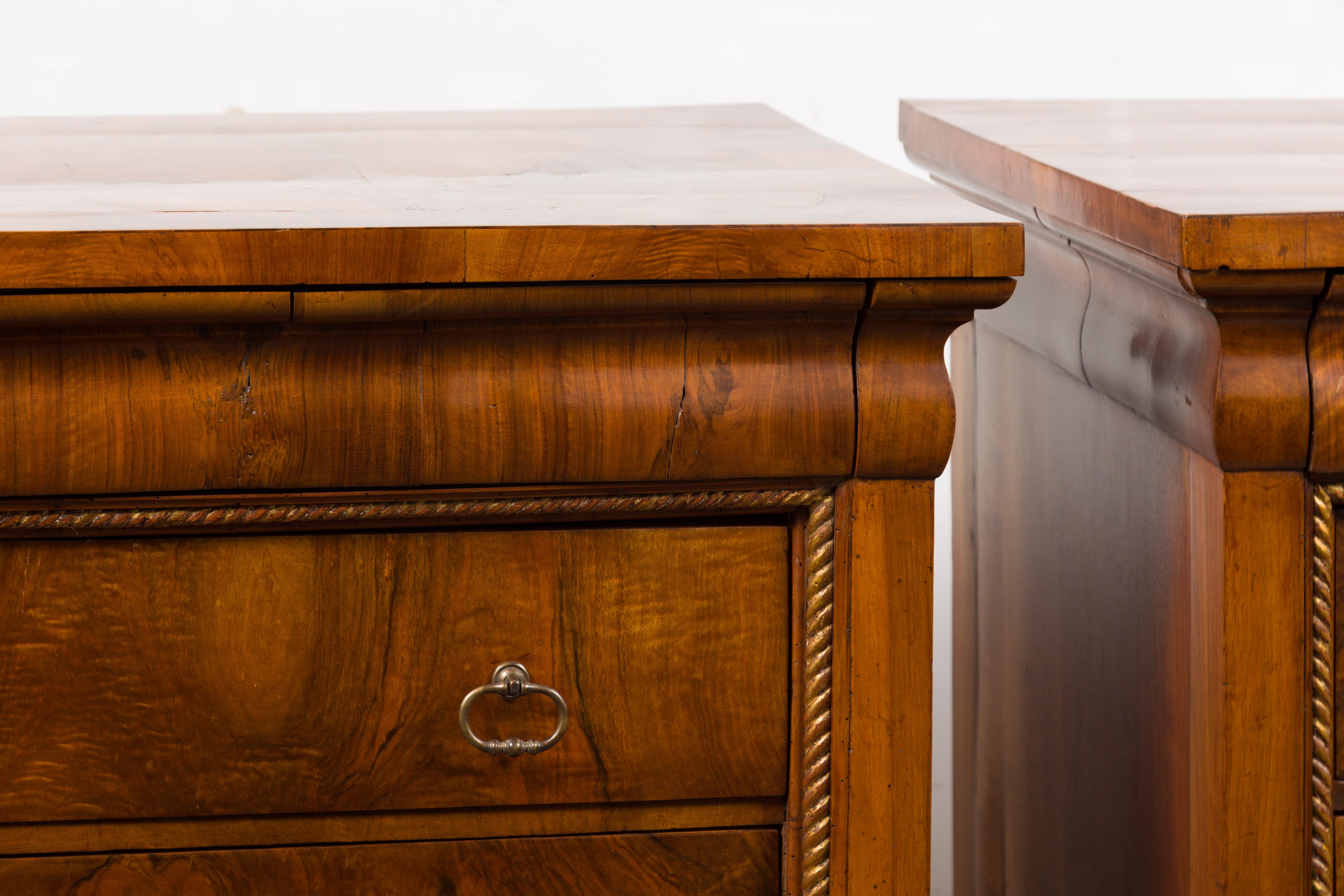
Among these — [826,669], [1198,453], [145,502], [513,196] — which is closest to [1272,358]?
[1198,453]

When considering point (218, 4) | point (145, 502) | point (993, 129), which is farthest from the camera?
point (218, 4)

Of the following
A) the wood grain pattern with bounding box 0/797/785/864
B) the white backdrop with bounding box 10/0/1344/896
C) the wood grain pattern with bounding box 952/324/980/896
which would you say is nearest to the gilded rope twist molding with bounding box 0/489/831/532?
the wood grain pattern with bounding box 0/797/785/864

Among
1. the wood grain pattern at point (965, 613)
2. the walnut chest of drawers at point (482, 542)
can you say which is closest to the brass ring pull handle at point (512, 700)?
the walnut chest of drawers at point (482, 542)

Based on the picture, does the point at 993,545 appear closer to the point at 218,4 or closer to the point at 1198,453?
the point at 1198,453

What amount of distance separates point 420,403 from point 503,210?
85 mm

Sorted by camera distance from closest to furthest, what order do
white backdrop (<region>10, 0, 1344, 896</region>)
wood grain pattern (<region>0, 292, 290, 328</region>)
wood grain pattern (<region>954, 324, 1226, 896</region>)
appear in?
wood grain pattern (<region>0, 292, 290, 328</region>)
wood grain pattern (<region>954, 324, 1226, 896</region>)
white backdrop (<region>10, 0, 1344, 896</region>)

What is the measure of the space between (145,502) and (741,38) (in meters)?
0.87

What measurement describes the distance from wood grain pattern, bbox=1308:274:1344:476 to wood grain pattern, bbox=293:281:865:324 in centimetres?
15

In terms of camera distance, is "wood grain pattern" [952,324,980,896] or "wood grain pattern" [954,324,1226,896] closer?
"wood grain pattern" [954,324,1226,896]

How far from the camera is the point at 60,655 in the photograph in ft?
1.86

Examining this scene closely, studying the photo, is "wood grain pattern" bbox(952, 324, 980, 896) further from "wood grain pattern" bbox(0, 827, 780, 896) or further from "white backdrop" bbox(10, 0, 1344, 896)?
"wood grain pattern" bbox(0, 827, 780, 896)

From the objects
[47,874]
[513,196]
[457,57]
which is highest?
[457,57]

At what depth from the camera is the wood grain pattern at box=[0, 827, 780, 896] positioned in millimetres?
589

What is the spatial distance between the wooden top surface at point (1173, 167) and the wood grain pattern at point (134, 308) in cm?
35
